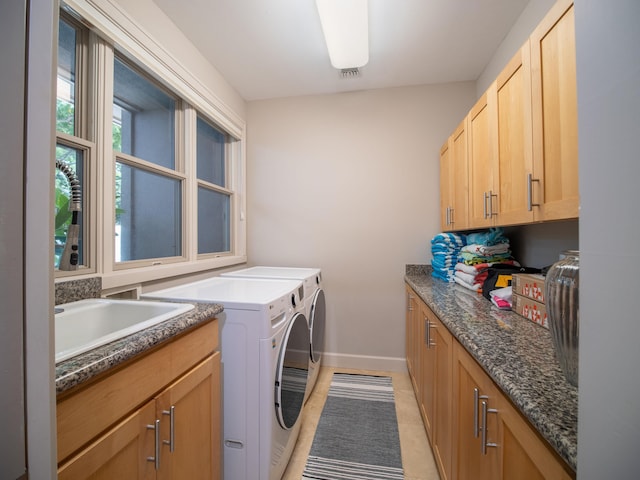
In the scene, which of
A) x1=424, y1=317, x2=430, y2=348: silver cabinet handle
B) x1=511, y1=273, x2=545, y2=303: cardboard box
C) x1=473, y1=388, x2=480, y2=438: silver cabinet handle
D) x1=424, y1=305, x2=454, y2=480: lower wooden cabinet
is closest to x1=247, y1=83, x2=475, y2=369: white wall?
x1=424, y1=317, x2=430, y2=348: silver cabinet handle

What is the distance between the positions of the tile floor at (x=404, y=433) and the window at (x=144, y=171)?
4.91 feet

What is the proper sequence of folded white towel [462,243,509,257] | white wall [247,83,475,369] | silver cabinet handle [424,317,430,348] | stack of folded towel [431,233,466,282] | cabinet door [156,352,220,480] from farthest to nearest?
white wall [247,83,475,369] < stack of folded towel [431,233,466,282] < folded white towel [462,243,509,257] < silver cabinet handle [424,317,430,348] < cabinet door [156,352,220,480]

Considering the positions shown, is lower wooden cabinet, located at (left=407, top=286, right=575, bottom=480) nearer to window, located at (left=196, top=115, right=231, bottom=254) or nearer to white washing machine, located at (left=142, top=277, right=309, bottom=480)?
white washing machine, located at (left=142, top=277, right=309, bottom=480)

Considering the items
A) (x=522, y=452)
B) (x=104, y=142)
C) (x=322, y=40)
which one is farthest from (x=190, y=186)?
(x=522, y=452)

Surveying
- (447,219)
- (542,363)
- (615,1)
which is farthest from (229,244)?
(615,1)

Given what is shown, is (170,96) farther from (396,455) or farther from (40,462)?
(396,455)

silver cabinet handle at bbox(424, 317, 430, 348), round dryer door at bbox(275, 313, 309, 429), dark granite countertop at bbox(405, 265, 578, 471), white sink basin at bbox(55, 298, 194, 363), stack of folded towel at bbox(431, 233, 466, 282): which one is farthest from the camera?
stack of folded towel at bbox(431, 233, 466, 282)

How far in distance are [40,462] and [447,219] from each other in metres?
2.29

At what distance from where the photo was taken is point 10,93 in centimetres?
35

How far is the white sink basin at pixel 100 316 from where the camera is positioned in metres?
0.93

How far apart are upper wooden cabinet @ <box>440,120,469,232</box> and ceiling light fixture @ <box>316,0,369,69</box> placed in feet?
2.87

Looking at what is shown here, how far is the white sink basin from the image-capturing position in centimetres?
93

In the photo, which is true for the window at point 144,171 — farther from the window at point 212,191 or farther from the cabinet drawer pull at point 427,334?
the cabinet drawer pull at point 427,334

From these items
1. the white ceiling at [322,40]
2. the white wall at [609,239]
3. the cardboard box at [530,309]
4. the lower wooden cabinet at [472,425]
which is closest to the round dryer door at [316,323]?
the lower wooden cabinet at [472,425]
